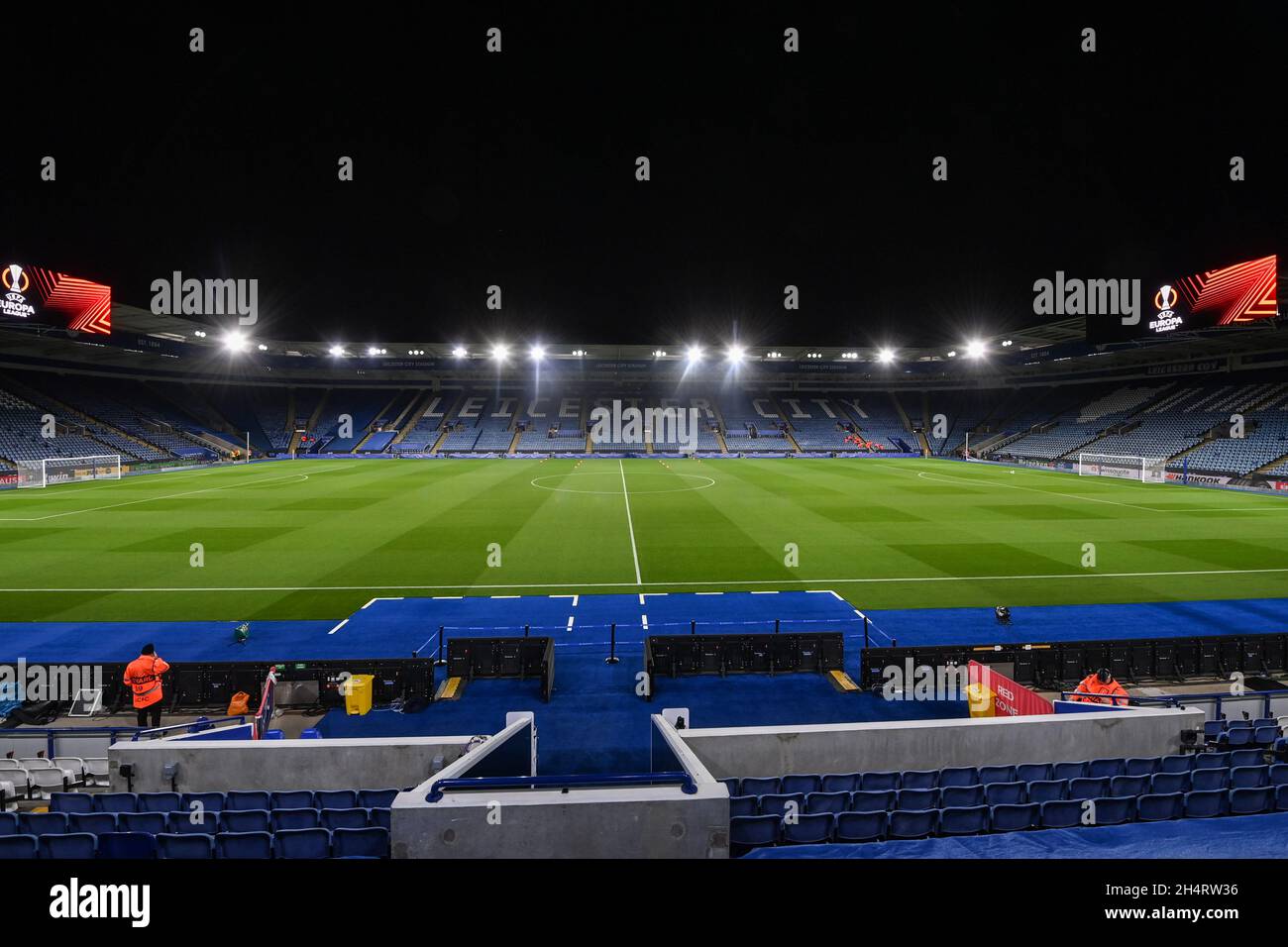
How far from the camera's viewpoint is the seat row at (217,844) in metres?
4.91

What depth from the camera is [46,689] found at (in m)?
10.8

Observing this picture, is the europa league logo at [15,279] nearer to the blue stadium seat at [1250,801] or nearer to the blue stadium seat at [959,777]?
the blue stadium seat at [959,777]

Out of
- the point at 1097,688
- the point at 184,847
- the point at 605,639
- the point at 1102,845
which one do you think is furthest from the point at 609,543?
the point at 1102,845

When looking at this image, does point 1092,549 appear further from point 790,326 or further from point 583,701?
point 790,326

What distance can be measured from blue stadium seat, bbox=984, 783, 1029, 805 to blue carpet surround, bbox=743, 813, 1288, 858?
1469 mm

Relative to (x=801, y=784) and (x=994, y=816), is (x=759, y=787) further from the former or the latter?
(x=994, y=816)

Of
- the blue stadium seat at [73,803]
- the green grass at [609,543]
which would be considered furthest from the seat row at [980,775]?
the green grass at [609,543]

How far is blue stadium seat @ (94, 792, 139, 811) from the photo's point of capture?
635 centimetres

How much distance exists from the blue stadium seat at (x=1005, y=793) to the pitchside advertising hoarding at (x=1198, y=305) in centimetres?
4368

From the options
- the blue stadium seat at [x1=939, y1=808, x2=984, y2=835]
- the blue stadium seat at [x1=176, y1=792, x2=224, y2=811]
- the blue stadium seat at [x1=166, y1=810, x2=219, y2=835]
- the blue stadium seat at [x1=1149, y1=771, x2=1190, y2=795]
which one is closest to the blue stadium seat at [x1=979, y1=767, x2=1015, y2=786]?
the blue stadium seat at [x1=939, y1=808, x2=984, y2=835]

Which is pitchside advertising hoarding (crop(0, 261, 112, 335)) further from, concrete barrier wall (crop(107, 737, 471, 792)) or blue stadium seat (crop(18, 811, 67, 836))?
blue stadium seat (crop(18, 811, 67, 836))

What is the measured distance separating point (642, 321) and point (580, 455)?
18553mm

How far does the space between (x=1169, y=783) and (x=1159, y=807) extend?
0.62 m

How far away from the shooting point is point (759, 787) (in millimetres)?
6551
